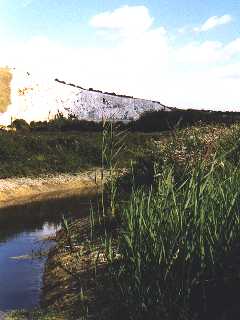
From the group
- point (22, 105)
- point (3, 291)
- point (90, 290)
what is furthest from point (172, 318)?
point (22, 105)

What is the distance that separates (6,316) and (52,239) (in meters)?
8.95

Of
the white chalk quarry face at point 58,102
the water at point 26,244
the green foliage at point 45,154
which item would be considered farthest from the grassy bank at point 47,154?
the white chalk quarry face at point 58,102

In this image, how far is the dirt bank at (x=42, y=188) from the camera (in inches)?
1342

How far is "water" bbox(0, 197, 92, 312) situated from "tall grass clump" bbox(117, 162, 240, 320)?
5.20 meters

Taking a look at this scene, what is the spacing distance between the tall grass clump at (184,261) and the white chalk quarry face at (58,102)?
181ft

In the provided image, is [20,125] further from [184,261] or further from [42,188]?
[184,261]

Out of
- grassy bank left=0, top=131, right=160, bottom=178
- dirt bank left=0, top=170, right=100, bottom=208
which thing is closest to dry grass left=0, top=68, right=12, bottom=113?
grassy bank left=0, top=131, right=160, bottom=178

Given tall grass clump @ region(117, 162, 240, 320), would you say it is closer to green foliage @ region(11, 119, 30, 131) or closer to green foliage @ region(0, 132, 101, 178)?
green foliage @ region(0, 132, 101, 178)

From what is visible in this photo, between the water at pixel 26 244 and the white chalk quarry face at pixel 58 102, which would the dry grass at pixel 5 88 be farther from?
the water at pixel 26 244

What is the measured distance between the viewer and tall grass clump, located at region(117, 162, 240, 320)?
9.66 meters

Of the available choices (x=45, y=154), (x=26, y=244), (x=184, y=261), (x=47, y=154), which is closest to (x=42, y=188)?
(x=45, y=154)

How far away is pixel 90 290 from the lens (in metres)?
13.2

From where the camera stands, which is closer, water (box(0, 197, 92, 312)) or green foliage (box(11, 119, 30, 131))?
water (box(0, 197, 92, 312))

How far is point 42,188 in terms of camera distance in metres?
37.5
